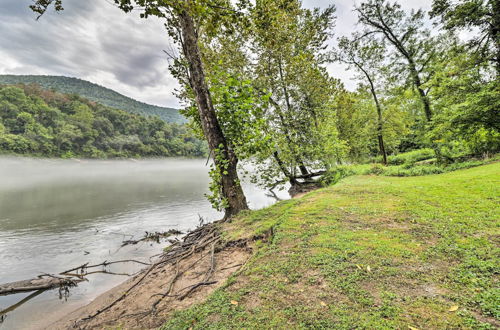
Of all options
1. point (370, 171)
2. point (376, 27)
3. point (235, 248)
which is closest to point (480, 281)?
point (235, 248)

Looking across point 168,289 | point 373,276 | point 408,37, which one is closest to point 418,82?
point 408,37

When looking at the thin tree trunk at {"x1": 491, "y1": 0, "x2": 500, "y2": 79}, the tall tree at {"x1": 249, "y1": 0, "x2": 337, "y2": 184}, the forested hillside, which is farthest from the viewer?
the forested hillside

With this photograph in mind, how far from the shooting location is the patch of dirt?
9.89ft

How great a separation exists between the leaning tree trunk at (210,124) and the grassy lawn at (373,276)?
6.56ft

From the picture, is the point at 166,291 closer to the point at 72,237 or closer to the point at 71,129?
the point at 72,237

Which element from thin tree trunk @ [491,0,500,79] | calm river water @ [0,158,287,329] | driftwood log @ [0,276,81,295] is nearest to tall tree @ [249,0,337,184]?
calm river water @ [0,158,287,329]

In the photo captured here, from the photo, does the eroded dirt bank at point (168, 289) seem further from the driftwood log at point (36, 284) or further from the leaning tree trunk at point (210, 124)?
the driftwood log at point (36, 284)

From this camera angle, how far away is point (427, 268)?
2.53 metres

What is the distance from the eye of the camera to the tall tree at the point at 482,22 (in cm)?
960

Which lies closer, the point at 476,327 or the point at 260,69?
the point at 476,327

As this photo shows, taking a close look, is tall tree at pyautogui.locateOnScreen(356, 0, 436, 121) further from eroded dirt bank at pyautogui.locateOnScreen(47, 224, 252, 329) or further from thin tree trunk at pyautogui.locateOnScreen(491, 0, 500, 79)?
eroded dirt bank at pyautogui.locateOnScreen(47, 224, 252, 329)

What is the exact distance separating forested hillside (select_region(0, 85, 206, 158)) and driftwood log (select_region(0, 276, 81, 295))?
227 ft

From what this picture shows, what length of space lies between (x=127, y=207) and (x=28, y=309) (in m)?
12.2

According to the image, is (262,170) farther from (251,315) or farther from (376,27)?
(376,27)
